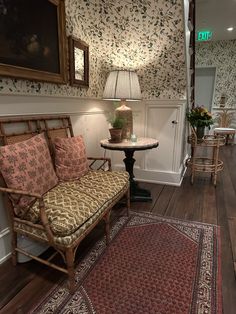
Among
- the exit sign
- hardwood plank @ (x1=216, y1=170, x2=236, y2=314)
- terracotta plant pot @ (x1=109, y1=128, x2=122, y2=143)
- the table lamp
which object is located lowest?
hardwood plank @ (x1=216, y1=170, x2=236, y2=314)

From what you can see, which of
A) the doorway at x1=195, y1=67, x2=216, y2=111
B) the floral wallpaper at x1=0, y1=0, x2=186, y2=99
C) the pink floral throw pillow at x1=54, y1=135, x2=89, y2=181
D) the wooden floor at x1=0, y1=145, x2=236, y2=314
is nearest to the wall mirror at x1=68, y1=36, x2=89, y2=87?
the floral wallpaper at x1=0, y1=0, x2=186, y2=99

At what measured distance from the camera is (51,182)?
166 centimetres

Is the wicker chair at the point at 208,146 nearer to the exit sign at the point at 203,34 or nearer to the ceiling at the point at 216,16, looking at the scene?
the ceiling at the point at 216,16

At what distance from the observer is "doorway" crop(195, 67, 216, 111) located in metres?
6.60

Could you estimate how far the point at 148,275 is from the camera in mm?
1476

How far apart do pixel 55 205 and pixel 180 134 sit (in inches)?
82.8

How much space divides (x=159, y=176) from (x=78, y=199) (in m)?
1.89

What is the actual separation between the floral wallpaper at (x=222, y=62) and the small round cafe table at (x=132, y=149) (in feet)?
16.4

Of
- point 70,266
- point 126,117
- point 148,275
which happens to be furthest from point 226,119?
point 70,266

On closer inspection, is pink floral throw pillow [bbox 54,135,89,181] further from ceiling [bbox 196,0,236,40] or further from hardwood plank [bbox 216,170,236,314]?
ceiling [bbox 196,0,236,40]

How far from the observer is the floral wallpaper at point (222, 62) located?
6097mm

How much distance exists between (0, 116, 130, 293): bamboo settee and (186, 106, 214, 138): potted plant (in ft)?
5.08

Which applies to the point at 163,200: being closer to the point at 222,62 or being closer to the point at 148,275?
the point at 148,275

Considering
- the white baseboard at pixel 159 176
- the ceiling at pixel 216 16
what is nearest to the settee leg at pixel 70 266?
the white baseboard at pixel 159 176
